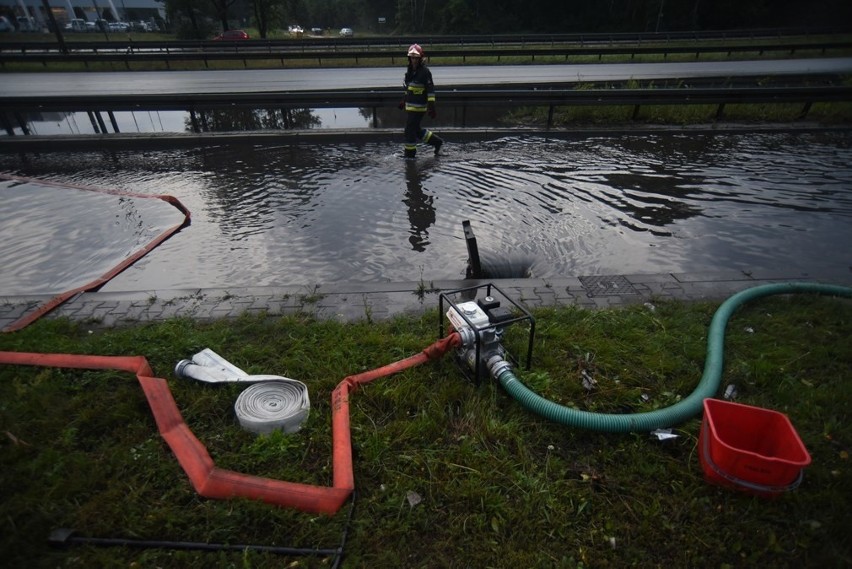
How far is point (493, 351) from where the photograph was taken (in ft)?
10.4

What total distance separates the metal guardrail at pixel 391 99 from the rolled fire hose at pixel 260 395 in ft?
29.0

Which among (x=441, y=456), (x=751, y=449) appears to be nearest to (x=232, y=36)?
(x=441, y=456)

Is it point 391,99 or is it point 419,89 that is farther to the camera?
point 391,99

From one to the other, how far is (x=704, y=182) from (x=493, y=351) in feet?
22.0

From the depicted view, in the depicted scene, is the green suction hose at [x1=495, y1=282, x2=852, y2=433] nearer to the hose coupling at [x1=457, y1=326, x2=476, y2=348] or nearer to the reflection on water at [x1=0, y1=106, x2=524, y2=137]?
the hose coupling at [x1=457, y1=326, x2=476, y2=348]

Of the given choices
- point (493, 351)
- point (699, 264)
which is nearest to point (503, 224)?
point (699, 264)

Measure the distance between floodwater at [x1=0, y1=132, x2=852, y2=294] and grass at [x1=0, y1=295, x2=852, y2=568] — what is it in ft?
5.00

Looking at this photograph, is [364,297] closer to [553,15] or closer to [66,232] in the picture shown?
[66,232]

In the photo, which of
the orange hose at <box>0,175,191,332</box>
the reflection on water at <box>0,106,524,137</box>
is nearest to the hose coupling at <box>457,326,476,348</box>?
the orange hose at <box>0,175,191,332</box>

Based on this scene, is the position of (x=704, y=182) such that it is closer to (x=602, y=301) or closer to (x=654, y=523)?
(x=602, y=301)

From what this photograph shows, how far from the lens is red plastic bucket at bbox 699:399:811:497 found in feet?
7.32

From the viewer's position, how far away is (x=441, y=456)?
8.86 ft

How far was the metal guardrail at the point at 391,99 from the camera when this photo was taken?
10.4 metres

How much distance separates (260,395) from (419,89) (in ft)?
23.2
